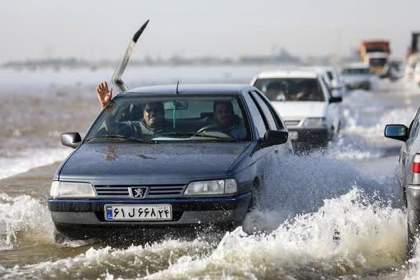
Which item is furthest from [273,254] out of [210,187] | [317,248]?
[210,187]

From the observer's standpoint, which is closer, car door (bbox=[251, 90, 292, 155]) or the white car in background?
car door (bbox=[251, 90, 292, 155])

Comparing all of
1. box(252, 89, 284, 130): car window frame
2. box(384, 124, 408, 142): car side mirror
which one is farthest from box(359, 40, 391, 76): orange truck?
box(384, 124, 408, 142): car side mirror

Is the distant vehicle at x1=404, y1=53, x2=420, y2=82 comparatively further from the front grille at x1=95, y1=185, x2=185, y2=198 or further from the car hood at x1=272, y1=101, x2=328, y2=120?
the front grille at x1=95, y1=185, x2=185, y2=198

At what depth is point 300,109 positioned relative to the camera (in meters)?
15.4

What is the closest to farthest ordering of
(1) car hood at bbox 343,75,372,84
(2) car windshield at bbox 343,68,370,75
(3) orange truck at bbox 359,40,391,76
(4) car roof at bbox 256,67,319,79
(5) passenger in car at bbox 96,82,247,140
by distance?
(5) passenger in car at bbox 96,82,247,140 < (4) car roof at bbox 256,67,319,79 < (1) car hood at bbox 343,75,372,84 < (2) car windshield at bbox 343,68,370,75 < (3) orange truck at bbox 359,40,391,76

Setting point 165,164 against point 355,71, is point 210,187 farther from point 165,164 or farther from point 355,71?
point 355,71

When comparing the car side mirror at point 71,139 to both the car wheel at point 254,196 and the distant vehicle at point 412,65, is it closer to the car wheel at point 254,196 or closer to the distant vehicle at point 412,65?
the car wheel at point 254,196

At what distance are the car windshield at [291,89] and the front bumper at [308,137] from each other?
1604 millimetres

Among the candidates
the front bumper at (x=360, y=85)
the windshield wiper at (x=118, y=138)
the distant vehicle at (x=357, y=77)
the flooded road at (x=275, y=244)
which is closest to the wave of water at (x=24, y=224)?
the flooded road at (x=275, y=244)

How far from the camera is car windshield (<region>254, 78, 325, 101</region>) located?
54.7 ft

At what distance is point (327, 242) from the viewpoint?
7.13 metres

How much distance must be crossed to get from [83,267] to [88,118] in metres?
28.0

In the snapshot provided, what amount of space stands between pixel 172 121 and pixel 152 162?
1153 mm

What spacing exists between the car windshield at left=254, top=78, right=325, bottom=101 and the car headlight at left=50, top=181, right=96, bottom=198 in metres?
9.68
